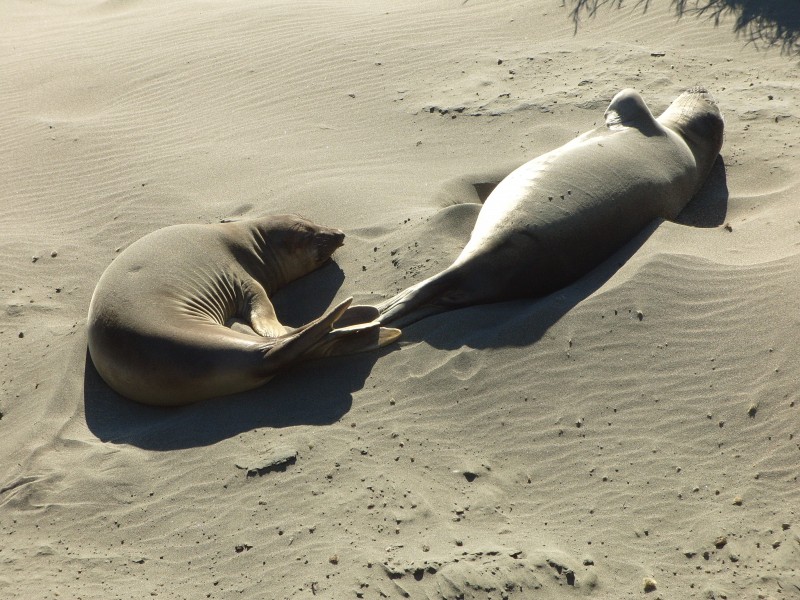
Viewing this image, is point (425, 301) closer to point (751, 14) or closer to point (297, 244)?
point (297, 244)

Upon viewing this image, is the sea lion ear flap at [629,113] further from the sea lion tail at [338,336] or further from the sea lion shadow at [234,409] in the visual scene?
the sea lion shadow at [234,409]

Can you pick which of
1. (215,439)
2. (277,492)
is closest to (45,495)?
(215,439)

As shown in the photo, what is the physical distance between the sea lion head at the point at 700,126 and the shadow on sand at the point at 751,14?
2.47 meters

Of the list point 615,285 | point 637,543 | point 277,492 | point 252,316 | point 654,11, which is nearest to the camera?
point 637,543

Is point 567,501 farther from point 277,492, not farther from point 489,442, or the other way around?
point 277,492

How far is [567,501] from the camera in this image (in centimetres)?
479

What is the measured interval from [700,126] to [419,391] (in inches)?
160

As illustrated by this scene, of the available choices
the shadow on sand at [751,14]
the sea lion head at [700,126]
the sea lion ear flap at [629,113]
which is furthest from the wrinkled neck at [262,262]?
the shadow on sand at [751,14]

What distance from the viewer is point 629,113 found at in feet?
25.4

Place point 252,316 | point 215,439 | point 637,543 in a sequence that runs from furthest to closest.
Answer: point 252,316 < point 215,439 < point 637,543

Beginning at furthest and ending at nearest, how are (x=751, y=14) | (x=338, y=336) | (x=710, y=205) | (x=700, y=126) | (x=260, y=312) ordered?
(x=751, y=14), (x=700, y=126), (x=710, y=205), (x=260, y=312), (x=338, y=336)

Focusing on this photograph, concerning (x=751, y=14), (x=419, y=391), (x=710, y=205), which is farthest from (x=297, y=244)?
(x=751, y=14)

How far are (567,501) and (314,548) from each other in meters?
1.30

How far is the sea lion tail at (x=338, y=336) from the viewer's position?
5637 mm
